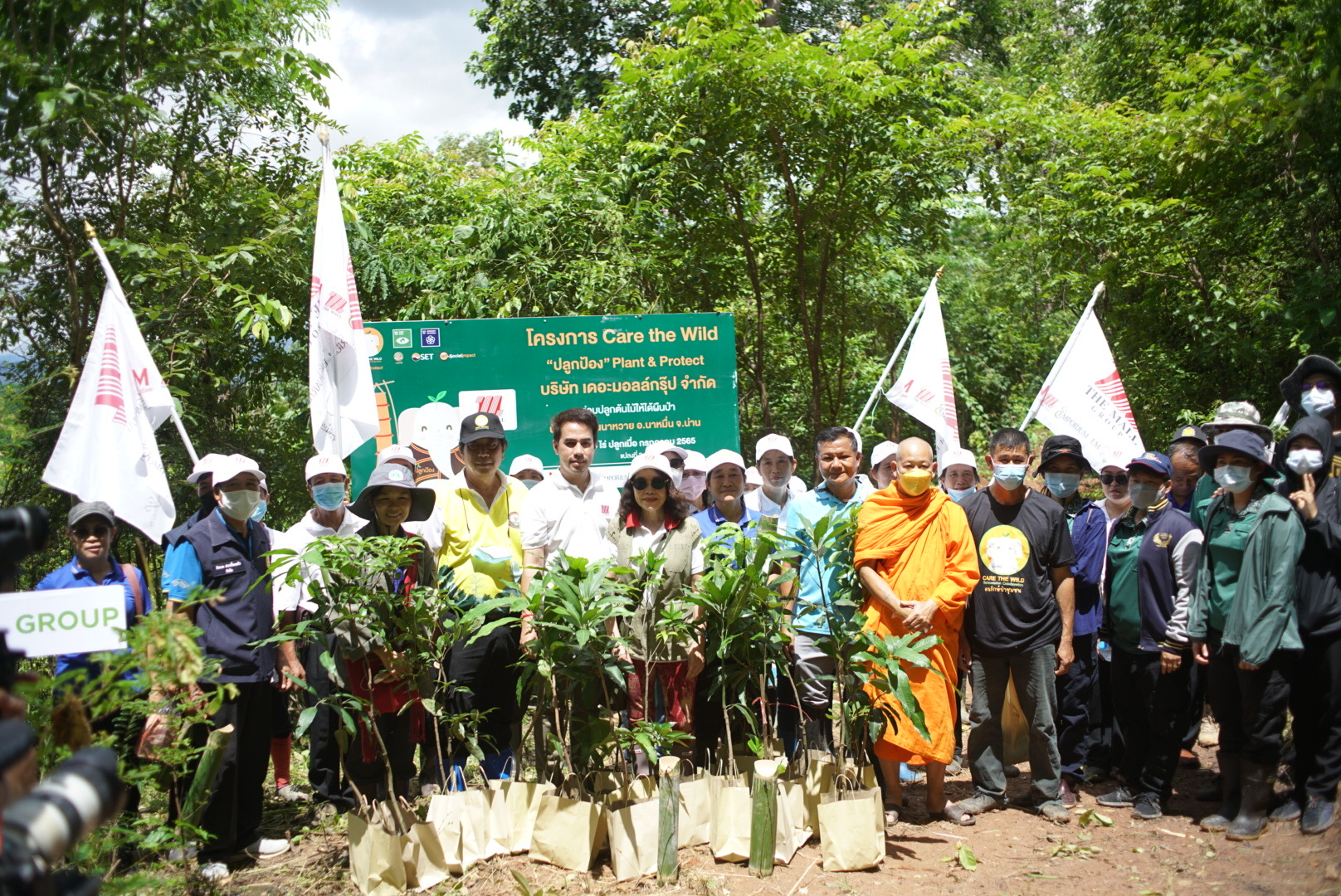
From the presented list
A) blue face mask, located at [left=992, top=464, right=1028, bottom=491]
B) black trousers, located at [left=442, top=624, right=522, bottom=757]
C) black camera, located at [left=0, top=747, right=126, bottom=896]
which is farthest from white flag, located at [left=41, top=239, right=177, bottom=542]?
blue face mask, located at [left=992, top=464, right=1028, bottom=491]

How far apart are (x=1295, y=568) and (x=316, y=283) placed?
16.9 feet

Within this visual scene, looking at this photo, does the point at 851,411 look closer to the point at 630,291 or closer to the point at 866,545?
the point at 630,291

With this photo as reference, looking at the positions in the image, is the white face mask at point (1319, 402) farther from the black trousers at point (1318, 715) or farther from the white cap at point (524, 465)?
the white cap at point (524, 465)

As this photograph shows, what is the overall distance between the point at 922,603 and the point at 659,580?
123 centimetres

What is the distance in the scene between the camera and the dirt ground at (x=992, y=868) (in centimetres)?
402

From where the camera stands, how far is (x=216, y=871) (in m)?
4.25

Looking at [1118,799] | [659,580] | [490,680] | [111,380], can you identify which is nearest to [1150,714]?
[1118,799]

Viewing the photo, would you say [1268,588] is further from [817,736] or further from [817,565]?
[817,736]

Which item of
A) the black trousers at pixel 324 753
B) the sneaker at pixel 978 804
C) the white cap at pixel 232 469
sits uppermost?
the white cap at pixel 232 469

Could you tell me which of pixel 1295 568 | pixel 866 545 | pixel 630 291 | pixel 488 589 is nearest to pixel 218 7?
pixel 630 291

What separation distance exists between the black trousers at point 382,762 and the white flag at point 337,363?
1.72 meters

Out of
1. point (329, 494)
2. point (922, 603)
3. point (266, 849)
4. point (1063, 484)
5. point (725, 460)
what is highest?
point (725, 460)

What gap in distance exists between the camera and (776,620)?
171 inches

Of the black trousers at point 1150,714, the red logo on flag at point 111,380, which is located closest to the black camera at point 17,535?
the red logo on flag at point 111,380
